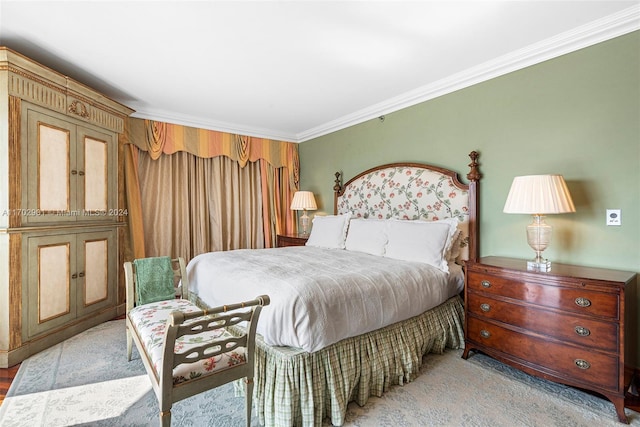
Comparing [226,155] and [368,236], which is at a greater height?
[226,155]

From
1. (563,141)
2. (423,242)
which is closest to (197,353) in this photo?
(423,242)

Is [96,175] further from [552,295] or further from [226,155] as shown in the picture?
[552,295]

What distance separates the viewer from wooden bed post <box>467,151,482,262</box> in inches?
108

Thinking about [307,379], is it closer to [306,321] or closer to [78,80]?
[306,321]

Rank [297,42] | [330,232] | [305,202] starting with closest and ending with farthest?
[297,42], [330,232], [305,202]

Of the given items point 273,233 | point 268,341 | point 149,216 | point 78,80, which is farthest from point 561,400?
point 78,80

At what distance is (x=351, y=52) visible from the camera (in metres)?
2.45

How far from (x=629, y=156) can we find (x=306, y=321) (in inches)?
96.1

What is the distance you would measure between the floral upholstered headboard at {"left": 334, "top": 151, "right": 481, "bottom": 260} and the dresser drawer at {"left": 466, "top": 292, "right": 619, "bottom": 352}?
0.52m

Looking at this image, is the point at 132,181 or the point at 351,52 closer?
the point at 351,52

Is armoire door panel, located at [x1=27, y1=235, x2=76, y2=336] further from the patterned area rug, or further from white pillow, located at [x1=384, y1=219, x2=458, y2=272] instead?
white pillow, located at [x1=384, y1=219, x2=458, y2=272]

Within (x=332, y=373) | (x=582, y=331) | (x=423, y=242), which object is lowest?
(x=332, y=373)

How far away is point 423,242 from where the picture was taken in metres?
2.57

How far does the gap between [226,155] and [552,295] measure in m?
4.09
